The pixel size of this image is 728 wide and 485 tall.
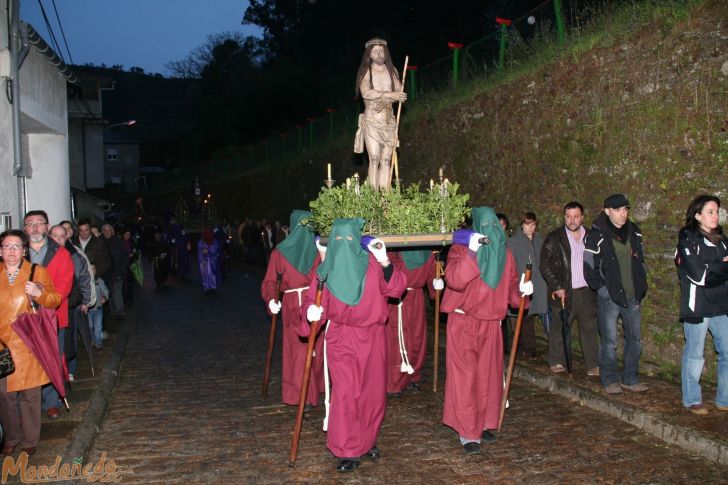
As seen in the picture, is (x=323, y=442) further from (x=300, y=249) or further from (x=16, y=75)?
(x=16, y=75)

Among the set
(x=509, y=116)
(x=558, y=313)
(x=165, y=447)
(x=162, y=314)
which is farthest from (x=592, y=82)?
(x=162, y=314)

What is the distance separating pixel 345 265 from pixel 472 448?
1.94m

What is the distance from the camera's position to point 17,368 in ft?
20.2

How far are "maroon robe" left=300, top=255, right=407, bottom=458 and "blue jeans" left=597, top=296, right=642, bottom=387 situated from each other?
2738 millimetres

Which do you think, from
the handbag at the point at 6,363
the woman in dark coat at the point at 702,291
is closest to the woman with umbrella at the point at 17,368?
the handbag at the point at 6,363

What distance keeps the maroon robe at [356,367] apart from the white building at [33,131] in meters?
5.52

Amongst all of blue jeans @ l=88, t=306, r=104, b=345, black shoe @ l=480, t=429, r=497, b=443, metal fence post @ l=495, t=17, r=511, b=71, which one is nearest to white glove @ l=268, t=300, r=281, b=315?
black shoe @ l=480, t=429, r=497, b=443

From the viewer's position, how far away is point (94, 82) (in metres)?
34.8

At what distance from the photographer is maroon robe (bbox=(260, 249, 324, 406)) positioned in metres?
7.68

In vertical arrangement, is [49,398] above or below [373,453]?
above

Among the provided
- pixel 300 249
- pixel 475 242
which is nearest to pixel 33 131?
pixel 300 249

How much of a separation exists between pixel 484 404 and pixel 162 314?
9.81m

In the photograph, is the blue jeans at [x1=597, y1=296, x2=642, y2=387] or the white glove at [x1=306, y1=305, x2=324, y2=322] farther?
the blue jeans at [x1=597, y1=296, x2=642, y2=387]

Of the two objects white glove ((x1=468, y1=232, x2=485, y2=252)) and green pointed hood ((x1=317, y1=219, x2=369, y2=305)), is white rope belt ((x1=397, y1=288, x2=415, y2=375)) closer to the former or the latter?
white glove ((x1=468, y1=232, x2=485, y2=252))
